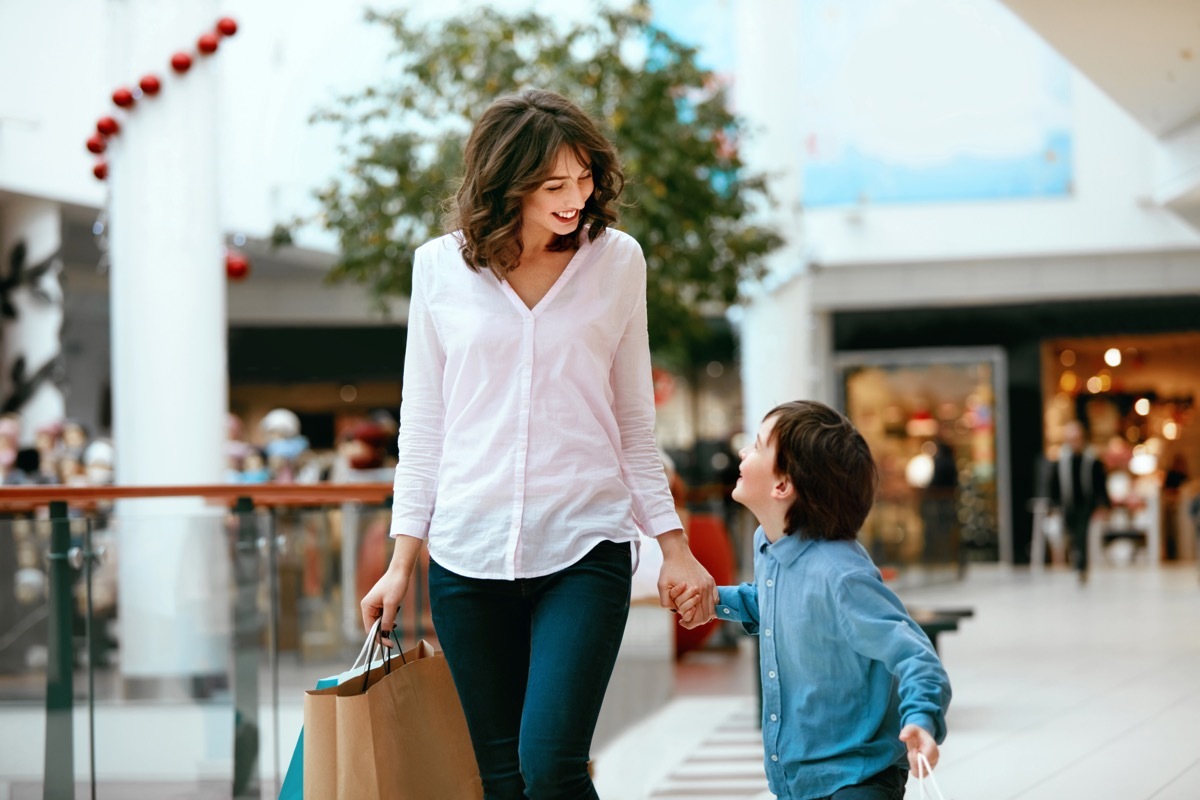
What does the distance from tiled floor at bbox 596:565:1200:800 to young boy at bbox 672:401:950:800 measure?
2.51 metres

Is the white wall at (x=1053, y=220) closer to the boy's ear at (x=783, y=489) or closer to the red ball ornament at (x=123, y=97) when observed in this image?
the red ball ornament at (x=123, y=97)

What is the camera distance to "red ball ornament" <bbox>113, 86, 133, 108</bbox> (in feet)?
23.4

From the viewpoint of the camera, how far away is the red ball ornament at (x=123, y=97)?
23.4 feet

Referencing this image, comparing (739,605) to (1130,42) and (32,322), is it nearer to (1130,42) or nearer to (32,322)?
(1130,42)

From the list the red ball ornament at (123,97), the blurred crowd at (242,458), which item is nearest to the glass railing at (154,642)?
the blurred crowd at (242,458)

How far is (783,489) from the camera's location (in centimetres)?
244

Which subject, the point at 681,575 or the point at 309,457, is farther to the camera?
the point at 309,457

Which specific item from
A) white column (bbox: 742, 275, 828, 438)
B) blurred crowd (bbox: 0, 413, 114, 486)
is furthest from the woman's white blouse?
white column (bbox: 742, 275, 828, 438)

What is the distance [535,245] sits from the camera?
236 centimetres

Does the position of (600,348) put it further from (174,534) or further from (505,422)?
(174,534)

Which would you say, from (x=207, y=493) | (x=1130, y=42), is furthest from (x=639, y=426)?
(x=1130, y=42)

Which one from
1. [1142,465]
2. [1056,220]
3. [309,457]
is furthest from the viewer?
[1142,465]

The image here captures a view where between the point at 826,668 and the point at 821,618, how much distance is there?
0.08m

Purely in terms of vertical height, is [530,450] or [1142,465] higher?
[530,450]
